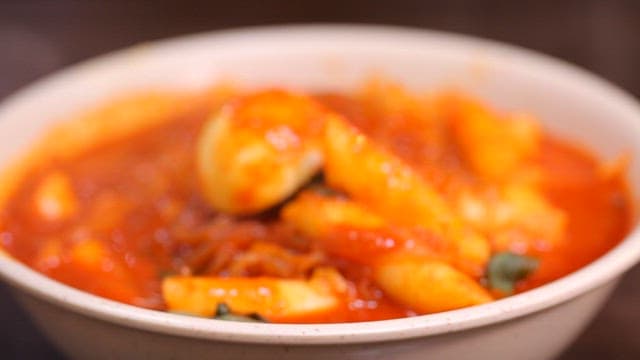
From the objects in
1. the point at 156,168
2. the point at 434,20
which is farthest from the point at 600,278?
the point at 434,20

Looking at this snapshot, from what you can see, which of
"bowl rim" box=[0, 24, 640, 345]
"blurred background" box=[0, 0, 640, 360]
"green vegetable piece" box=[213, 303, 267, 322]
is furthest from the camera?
"blurred background" box=[0, 0, 640, 360]

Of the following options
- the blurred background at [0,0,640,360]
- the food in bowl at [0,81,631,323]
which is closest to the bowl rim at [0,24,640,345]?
the food in bowl at [0,81,631,323]

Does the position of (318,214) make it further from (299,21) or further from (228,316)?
(299,21)

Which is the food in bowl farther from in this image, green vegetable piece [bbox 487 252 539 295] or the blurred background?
the blurred background

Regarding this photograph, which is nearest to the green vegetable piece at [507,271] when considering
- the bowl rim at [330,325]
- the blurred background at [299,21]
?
the bowl rim at [330,325]

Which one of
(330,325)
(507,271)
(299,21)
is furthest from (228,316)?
(299,21)

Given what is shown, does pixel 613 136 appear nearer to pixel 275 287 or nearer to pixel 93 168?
pixel 275 287

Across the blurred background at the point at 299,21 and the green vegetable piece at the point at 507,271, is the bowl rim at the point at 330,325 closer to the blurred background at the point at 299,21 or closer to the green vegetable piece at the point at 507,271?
the green vegetable piece at the point at 507,271

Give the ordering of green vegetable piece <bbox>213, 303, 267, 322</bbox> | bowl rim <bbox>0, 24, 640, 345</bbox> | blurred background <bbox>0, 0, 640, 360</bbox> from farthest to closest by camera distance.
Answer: blurred background <bbox>0, 0, 640, 360</bbox>
green vegetable piece <bbox>213, 303, 267, 322</bbox>
bowl rim <bbox>0, 24, 640, 345</bbox>
